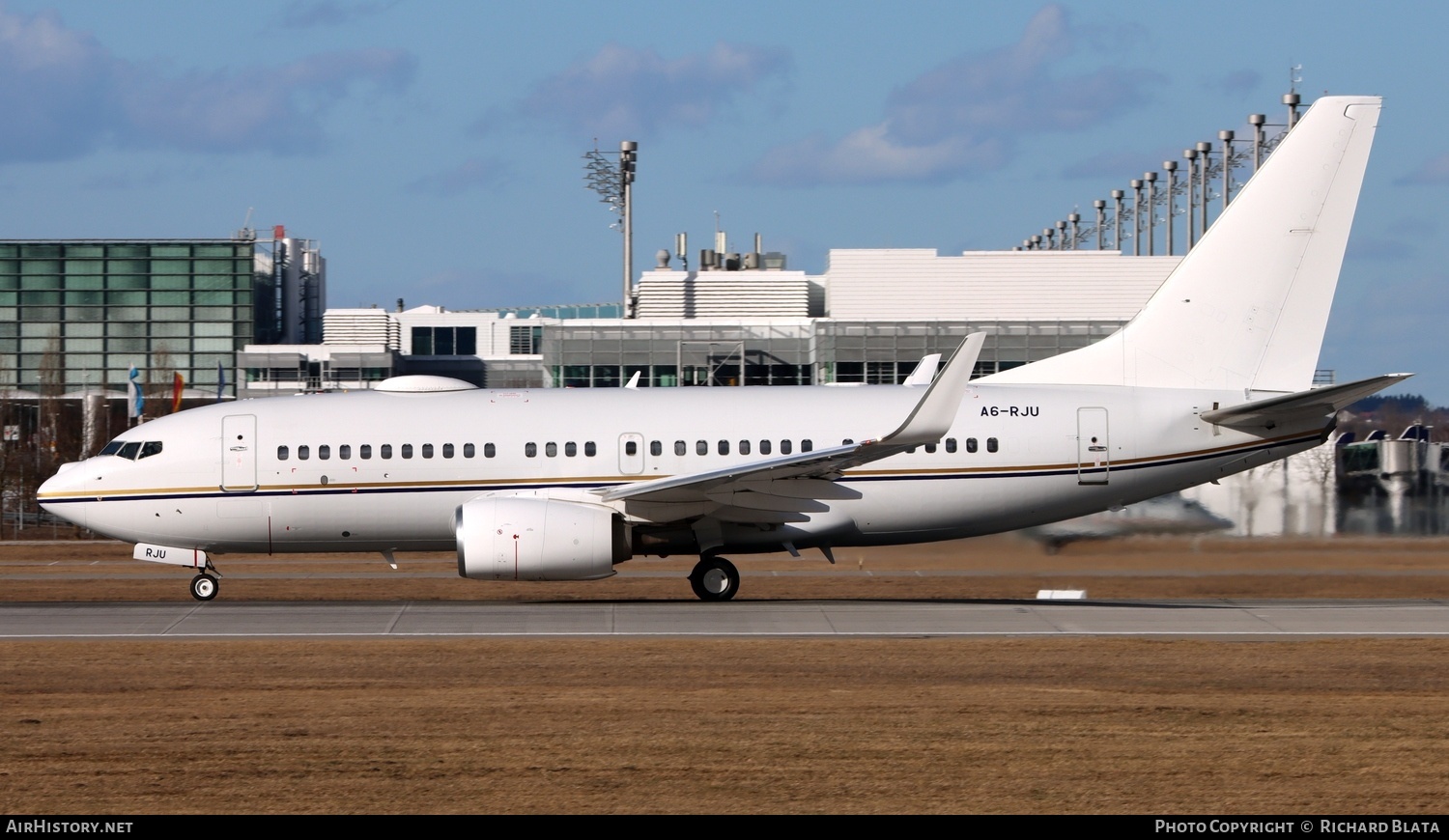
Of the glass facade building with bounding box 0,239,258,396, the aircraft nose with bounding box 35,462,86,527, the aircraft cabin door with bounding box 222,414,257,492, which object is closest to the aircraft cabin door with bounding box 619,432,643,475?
the aircraft cabin door with bounding box 222,414,257,492

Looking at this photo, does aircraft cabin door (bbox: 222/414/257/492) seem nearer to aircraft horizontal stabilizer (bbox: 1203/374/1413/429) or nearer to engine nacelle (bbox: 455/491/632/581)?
engine nacelle (bbox: 455/491/632/581)

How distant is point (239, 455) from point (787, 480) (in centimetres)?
869

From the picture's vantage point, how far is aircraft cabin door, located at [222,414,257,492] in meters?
24.5

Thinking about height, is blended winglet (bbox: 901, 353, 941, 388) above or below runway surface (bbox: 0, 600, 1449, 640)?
above

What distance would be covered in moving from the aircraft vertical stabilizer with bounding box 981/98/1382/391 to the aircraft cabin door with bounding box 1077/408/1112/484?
0.92 meters

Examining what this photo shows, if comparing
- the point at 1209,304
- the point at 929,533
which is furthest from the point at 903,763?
the point at 1209,304

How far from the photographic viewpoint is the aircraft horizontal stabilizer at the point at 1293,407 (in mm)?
22047

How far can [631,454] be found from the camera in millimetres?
24062

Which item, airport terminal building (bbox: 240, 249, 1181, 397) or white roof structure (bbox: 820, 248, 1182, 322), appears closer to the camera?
airport terminal building (bbox: 240, 249, 1181, 397)

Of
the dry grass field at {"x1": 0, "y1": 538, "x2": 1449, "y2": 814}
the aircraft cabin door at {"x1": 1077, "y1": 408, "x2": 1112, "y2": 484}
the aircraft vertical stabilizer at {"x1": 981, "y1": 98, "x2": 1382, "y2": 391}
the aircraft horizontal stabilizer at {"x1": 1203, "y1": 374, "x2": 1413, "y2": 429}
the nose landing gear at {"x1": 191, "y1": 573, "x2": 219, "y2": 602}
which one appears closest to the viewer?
the dry grass field at {"x1": 0, "y1": 538, "x2": 1449, "y2": 814}

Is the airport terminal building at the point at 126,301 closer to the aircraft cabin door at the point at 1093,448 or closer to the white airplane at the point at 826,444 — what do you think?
the white airplane at the point at 826,444

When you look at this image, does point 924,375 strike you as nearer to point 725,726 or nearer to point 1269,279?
point 1269,279

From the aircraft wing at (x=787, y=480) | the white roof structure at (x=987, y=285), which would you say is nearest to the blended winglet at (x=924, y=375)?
the aircraft wing at (x=787, y=480)

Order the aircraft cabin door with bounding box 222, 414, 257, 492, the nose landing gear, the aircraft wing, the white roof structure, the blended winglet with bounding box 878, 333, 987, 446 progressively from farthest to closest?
the white roof structure
the nose landing gear
the aircraft cabin door with bounding box 222, 414, 257, 492
the aircraft wing
the blended winglet with bounding box 878, 333, 987, 446
